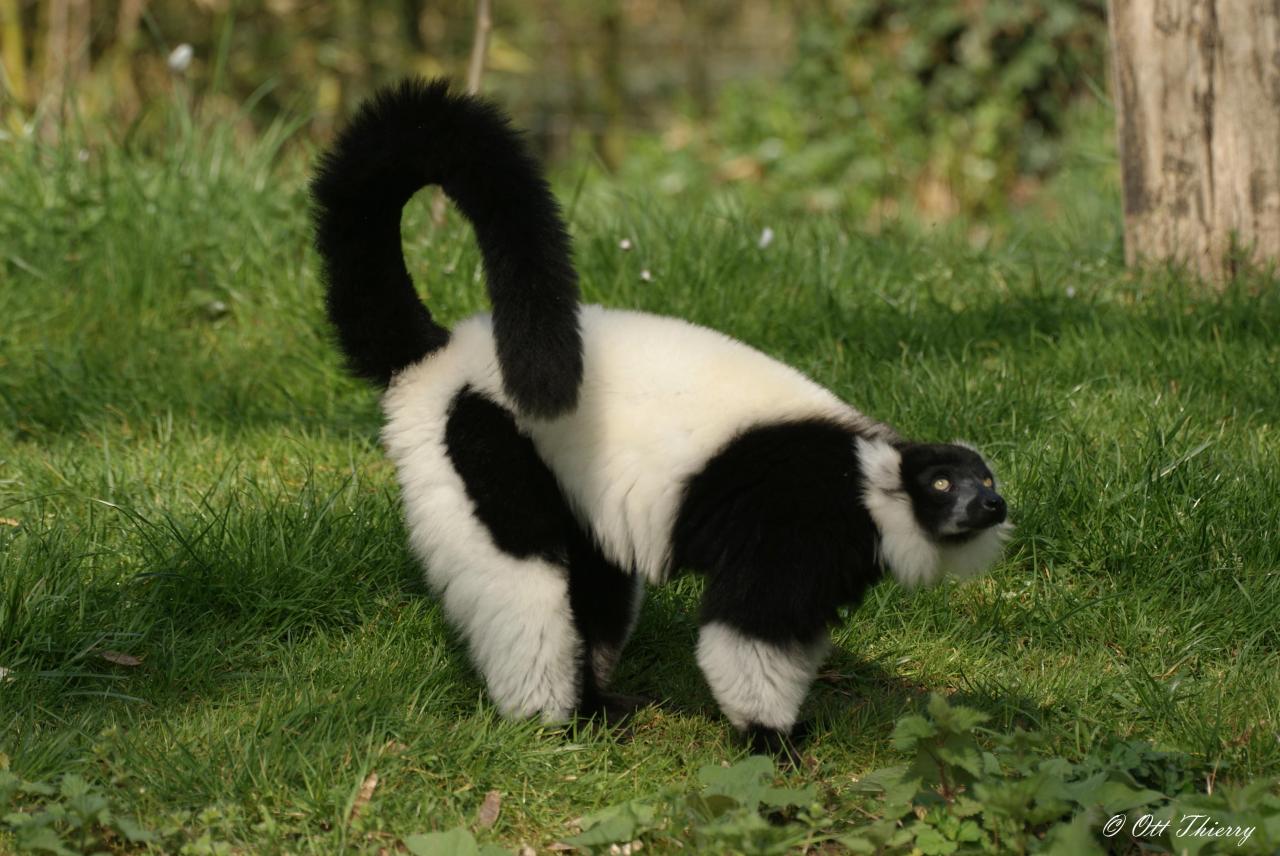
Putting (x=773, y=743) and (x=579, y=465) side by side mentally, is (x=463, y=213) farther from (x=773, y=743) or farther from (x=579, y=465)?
(x=773, y=743)

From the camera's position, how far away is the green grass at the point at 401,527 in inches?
120

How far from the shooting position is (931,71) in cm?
900

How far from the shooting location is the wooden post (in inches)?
198

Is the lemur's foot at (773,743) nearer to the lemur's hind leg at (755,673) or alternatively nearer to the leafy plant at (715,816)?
the lemur's hind leg at (755,673)

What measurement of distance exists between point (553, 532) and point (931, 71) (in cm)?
675

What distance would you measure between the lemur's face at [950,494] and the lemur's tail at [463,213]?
76 cm

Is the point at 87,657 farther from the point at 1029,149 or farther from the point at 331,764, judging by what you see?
the point at 1029,149

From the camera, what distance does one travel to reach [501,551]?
3.02m

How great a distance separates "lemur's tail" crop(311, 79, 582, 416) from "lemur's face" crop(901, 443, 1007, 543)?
763mm

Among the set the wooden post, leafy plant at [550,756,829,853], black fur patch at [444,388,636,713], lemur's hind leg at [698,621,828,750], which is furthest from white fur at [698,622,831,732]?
the wooden post

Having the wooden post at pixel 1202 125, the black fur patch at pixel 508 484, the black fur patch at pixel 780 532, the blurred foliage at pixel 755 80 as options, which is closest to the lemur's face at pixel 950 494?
the black fur patch at pixel 780 532

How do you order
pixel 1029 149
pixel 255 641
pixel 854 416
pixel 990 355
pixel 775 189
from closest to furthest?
1. pixel 854 416
2. pixel 255 641
3. pixel 990 355
4. pixel 1029 149
5. pixel 775 189

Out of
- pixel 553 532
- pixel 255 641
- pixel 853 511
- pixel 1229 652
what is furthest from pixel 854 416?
pixel 255 641

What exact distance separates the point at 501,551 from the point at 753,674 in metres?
0.60
